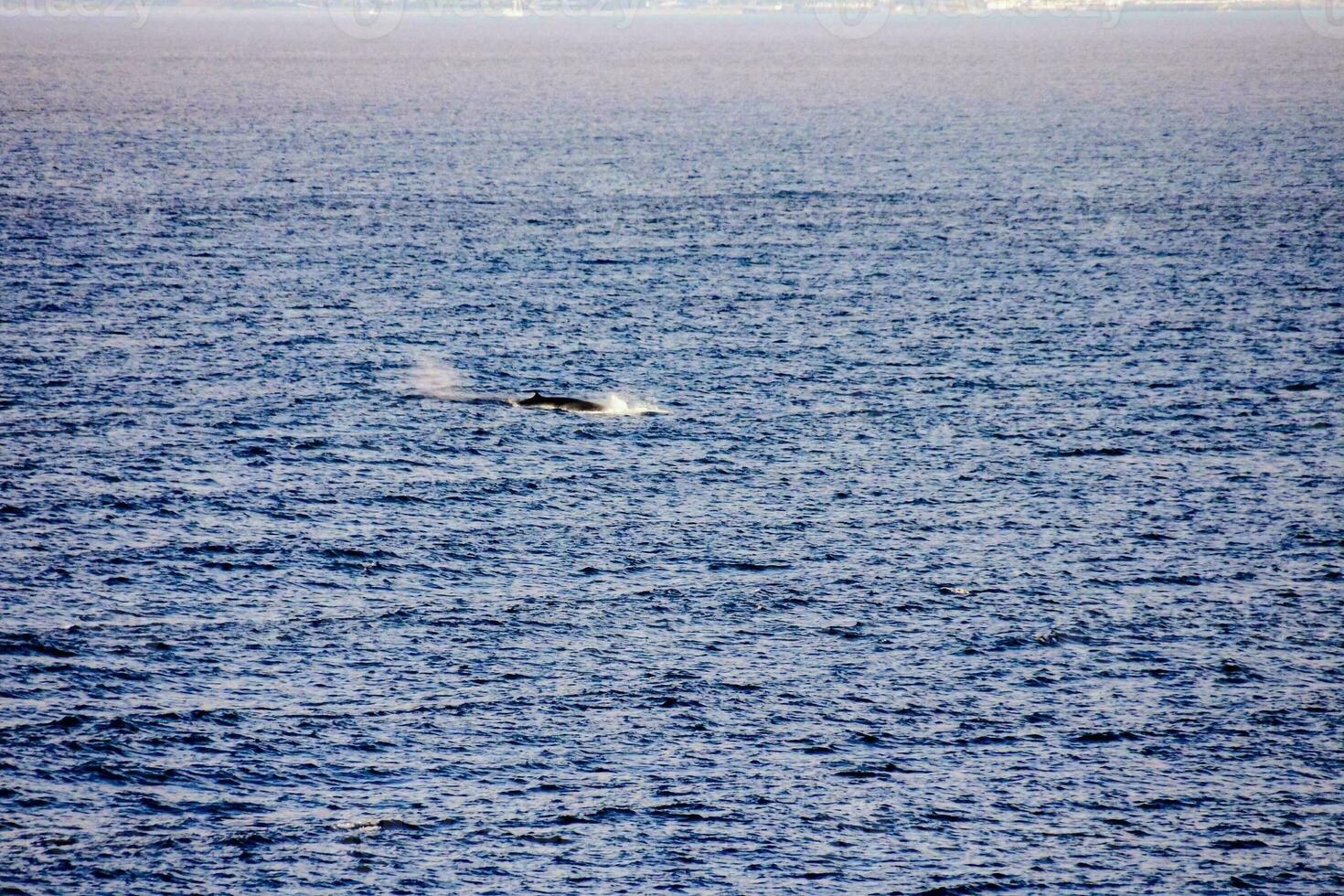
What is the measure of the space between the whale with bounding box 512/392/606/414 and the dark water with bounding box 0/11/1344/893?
0.86 meters

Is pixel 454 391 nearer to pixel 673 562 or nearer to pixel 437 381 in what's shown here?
pixel 437 381

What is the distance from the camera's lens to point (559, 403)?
2359 inches

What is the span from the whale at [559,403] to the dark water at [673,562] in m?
0.86

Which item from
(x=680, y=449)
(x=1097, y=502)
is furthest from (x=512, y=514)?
(x=1097, y=502)

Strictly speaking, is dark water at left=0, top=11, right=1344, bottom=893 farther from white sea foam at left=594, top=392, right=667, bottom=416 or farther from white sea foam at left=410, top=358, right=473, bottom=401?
white sea foam at left=410, top=358, right=473, bottom=401

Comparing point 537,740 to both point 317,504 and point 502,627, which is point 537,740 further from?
point 317,504

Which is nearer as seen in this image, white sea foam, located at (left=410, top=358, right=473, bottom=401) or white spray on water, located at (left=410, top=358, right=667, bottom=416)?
white spray on water, located at (left=410, top=358, right=667, bottom=416)

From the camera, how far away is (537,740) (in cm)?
3459

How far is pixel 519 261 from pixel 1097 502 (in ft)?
147

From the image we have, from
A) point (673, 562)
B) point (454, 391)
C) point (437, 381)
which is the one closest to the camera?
point (673, 562)

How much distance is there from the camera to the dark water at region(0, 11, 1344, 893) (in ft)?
103

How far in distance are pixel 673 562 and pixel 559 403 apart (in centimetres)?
1622

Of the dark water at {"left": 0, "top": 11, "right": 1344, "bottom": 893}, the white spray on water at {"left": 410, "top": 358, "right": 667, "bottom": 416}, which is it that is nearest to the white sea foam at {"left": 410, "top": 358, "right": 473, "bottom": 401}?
the white spray on water at {"left": 410, "top": 358, "right": 667, "bottom": 416}

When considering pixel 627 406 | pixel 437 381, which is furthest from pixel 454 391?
pixel 627 406
